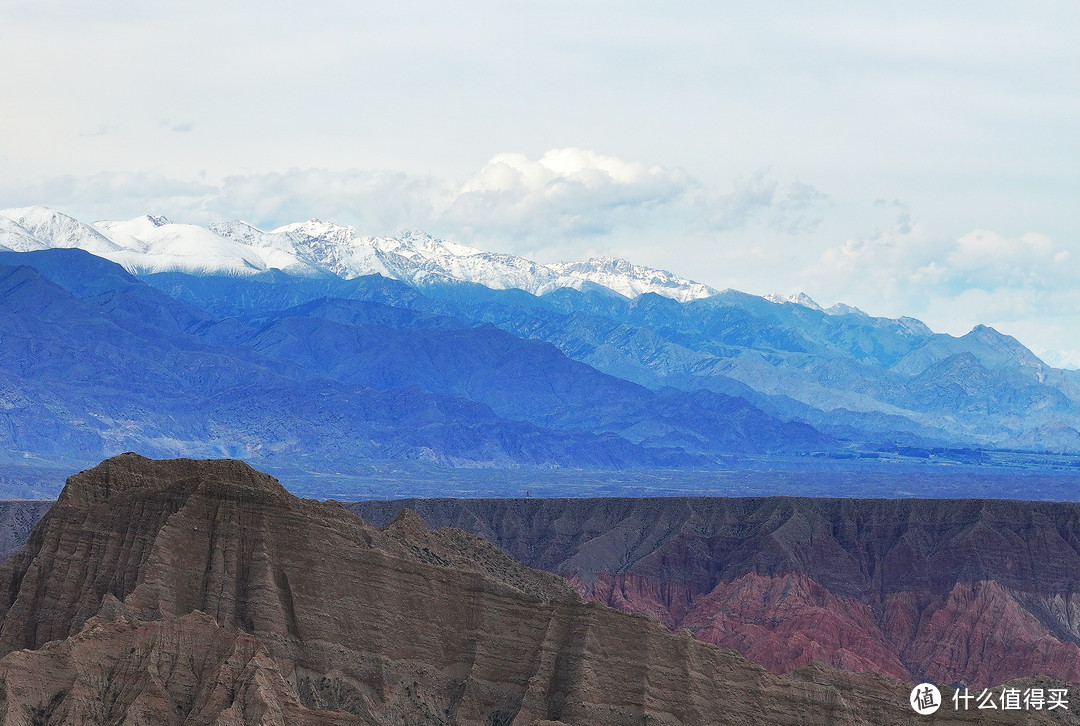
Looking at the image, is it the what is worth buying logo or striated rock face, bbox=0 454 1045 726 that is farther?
the what is worth buying logo

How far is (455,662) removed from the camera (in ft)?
305

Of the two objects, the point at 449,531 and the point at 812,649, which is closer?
the point at 449,531

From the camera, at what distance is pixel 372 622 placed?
92.1 m

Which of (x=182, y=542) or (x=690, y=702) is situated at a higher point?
(x=182, y=542)

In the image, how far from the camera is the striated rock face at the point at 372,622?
8862 centimetres

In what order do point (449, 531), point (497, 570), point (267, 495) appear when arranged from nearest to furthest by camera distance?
point (267, 495), point (497, 570), point (449, 531)

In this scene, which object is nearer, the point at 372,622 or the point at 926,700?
the point at 926,700

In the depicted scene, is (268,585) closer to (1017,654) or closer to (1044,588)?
(1017,654)

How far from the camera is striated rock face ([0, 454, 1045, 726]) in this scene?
291 feet

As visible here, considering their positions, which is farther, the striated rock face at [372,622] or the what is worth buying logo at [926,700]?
the what is worth buying logo at [926,700]

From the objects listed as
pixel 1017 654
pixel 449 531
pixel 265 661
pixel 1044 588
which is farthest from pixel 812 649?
pixel 265 661

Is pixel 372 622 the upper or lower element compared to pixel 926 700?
upper

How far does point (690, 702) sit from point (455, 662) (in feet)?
40.2

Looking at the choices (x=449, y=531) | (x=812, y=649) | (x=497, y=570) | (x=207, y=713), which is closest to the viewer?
(x=207, y=713)
